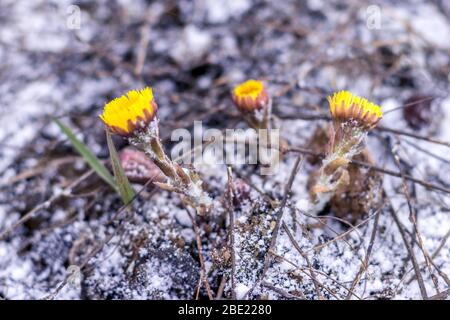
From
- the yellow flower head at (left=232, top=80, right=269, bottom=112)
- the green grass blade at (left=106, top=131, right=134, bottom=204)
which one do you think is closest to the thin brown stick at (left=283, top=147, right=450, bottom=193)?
the yellow flower head at (left=232, top=80, right=269, bottom=112)

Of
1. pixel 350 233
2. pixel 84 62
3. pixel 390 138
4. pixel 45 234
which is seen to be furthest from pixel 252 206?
pixel 84 62

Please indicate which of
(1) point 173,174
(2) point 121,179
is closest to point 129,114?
(1) point 173,174

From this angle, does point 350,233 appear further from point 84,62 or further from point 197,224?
point 84,62
